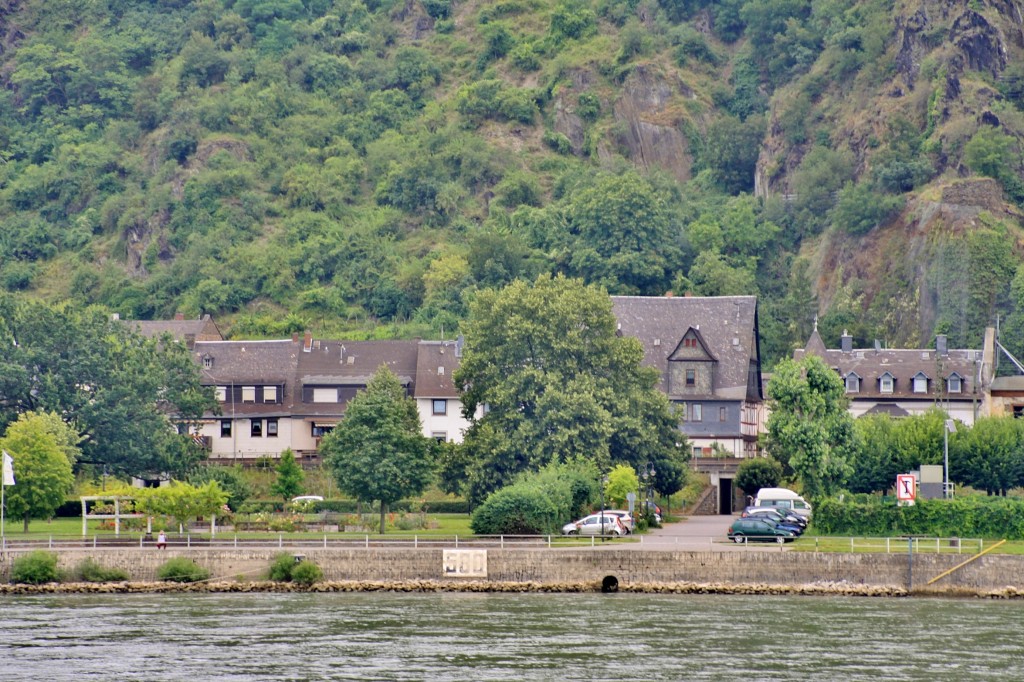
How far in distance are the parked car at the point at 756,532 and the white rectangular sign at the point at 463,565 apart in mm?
11451

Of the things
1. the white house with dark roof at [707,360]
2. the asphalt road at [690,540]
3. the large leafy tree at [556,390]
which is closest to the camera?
the asphalt road at [690,540]

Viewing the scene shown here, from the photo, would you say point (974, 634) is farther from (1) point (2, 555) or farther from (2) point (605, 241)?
(2) point (605, 241)

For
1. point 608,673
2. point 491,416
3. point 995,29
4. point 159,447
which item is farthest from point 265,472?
point 995,29

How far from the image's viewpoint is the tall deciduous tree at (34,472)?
3807 inches

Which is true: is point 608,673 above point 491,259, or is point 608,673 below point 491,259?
below

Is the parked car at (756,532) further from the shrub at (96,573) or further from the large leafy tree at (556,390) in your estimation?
the shrub at (96,573)

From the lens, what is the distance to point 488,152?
19225 cm

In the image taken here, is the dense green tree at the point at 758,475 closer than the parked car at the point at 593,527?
No

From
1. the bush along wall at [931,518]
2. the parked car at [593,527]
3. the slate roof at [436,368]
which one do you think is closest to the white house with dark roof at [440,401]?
the slate roof at [436,368]

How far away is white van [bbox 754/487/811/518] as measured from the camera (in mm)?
100375

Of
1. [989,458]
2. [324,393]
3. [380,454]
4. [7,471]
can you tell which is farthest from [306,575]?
[324,393]

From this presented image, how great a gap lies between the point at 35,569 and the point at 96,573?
246cm

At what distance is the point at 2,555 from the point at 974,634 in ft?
130

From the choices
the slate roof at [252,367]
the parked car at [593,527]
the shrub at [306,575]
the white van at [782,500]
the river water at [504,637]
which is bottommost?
the river water at [504,637]
